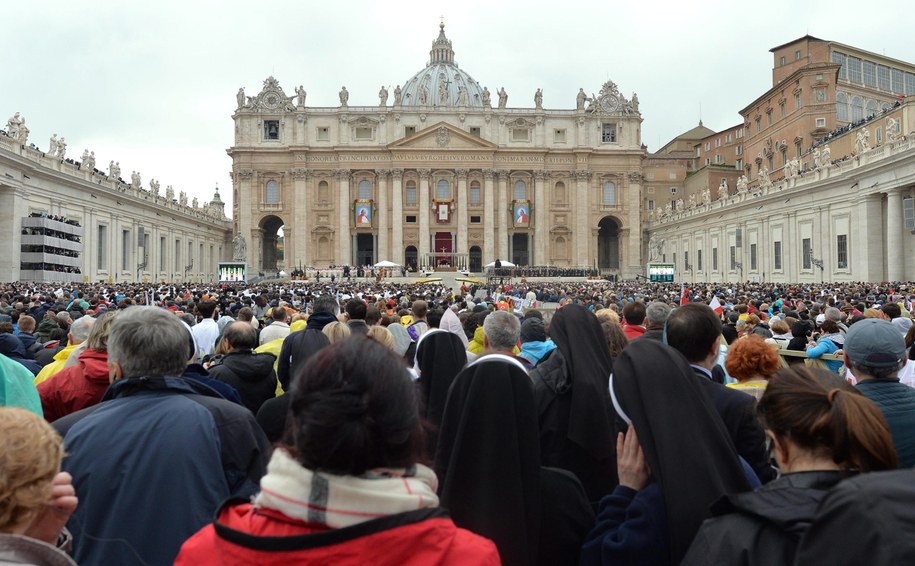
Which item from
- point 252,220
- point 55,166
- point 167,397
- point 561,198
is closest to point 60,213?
point 55,166

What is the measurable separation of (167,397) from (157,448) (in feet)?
0.92

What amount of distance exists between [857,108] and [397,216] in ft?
Result: 151

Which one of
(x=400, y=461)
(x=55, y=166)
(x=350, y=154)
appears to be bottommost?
(x=400, y=461)

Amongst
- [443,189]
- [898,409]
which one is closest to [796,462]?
[898,409]

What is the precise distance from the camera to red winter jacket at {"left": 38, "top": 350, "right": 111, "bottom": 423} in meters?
4.42

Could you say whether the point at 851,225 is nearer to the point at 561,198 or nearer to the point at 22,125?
the point at 561,198

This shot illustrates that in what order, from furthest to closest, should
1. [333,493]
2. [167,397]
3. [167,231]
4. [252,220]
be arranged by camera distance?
1. [252,220]
2. [167,231]
3. [167,397]
4. [333,493]

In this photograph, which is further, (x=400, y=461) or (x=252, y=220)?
(x=252, y=220)

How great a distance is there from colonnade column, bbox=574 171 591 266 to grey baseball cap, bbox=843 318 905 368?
244 feet

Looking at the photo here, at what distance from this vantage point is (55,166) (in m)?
41.8

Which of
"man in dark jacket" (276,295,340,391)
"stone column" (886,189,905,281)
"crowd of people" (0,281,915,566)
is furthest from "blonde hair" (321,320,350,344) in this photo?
"stone column" (886,189,905,281)

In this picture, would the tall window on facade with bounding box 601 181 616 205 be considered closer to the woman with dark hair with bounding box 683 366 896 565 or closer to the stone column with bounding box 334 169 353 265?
the stone column with bounding box 334 169 353 265

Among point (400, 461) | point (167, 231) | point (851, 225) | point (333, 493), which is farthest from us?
point (167, 231)

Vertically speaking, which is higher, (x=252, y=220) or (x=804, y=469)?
(x=252, y=220)
